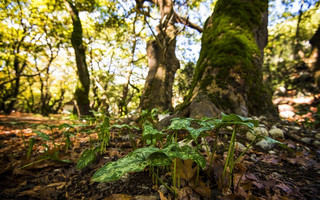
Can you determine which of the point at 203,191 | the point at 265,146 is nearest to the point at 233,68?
the point at 265,146

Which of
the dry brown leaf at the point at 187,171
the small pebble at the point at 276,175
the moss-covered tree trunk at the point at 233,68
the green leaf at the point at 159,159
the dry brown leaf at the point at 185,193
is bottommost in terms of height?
the small pebble at the point at 276,175

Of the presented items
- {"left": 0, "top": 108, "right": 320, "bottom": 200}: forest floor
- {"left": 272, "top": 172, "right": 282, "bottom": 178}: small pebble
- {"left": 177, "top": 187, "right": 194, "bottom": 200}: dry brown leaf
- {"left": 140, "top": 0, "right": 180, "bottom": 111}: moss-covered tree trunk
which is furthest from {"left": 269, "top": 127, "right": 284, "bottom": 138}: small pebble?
{"left": 140, "top": 0, "right": 180, "bottom": 111}: moss-covered tree trunk

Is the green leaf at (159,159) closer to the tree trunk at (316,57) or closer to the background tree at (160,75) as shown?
the background tree at (160,75)

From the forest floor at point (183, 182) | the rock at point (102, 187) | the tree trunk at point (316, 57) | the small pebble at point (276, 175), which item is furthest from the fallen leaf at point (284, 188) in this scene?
the tree trunk at point (316, 57)

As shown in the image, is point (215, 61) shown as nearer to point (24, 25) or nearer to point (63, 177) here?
point (63, 177)

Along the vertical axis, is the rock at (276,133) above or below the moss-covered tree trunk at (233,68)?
below

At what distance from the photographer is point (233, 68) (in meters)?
2.54

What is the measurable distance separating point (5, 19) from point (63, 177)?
10.5 metres

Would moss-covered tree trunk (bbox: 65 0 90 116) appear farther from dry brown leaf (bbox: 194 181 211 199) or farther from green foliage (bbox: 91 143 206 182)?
dry brown leaf (bbox: 194 181 211 199)

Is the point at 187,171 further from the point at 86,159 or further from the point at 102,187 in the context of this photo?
the point at 86,159

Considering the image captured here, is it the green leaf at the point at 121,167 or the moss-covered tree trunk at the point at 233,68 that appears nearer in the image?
the green leaf at the point at 121,167

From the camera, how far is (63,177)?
1.21 metres

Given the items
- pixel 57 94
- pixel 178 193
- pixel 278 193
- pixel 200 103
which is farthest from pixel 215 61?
pixel 57 94

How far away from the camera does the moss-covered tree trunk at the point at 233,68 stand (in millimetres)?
2273
